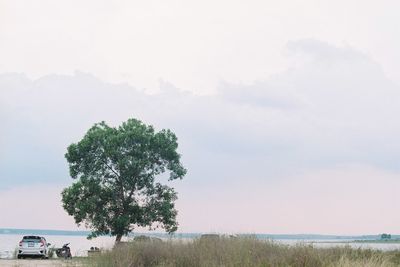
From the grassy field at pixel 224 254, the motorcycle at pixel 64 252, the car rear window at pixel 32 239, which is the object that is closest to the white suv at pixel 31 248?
the car rear window at pixel 32 239

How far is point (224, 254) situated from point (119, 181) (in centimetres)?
3150

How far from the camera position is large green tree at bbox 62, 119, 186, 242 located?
54969 millimetres

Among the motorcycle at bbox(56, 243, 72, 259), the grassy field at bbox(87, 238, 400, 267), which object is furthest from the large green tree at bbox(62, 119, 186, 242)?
the grassy field at bbox(87, 238, 400, 267)

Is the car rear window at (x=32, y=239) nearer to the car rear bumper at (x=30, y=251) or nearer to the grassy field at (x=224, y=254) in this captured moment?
the car rear bumper at (x=30, y=251)

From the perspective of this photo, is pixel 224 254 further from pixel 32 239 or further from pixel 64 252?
pixel 64 252

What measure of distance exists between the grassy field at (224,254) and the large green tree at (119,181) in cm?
2658

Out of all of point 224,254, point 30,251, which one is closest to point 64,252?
point 30,251

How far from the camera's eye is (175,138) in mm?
58250

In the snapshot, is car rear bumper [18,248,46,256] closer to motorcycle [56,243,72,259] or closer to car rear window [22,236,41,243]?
car rear window [22,236,41,243]

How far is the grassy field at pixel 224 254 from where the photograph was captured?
2269cm

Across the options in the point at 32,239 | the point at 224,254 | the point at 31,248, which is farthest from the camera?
the point at 32,239

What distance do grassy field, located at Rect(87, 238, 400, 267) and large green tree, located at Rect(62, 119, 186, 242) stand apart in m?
26.6

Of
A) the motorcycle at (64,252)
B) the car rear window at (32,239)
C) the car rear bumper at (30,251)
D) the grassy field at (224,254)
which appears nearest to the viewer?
the grassy field at (224,254)

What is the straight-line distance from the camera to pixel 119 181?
2190 inches
